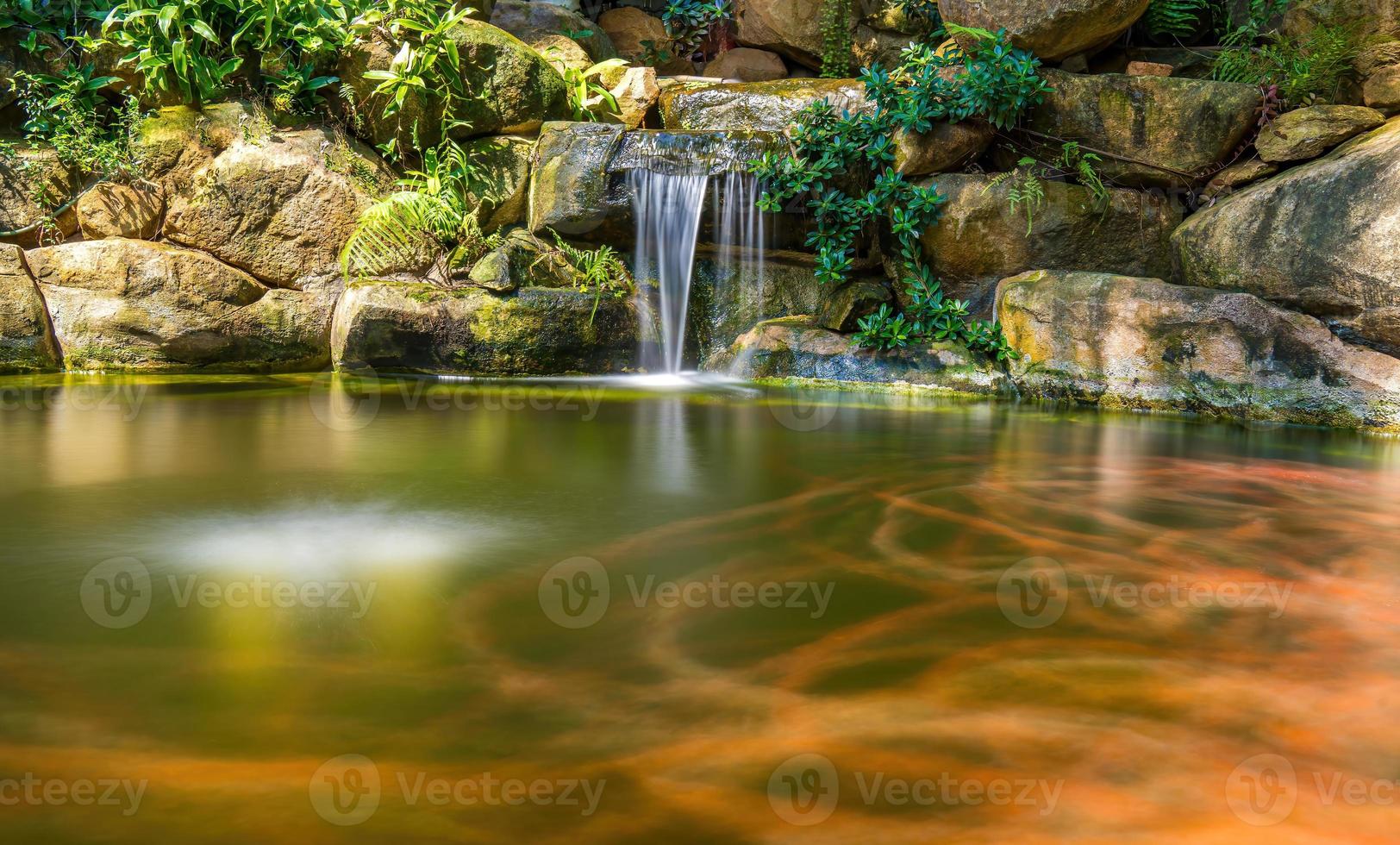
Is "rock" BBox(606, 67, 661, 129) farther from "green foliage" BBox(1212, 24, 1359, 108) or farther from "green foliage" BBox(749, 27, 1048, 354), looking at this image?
"green foliage" BBox(1212, 24, 1359, 108)

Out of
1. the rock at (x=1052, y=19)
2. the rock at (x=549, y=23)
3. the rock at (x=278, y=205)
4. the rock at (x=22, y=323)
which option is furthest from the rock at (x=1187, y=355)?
the rock at (x=22, y=323)

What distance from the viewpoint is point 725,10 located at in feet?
38.3

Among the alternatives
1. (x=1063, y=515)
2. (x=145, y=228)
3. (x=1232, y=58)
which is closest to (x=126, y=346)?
(x=145, y=228)

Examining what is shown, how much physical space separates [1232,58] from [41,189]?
9.76m

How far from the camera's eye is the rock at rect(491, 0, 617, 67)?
1087 centimetres

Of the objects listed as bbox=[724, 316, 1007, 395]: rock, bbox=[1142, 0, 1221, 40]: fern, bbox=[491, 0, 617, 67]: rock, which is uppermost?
bbox=[491, 0, 617, 67]: rock

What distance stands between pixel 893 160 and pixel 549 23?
551 cm

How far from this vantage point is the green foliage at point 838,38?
10531 mm

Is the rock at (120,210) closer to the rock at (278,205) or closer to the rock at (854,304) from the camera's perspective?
the rock at (278,205)

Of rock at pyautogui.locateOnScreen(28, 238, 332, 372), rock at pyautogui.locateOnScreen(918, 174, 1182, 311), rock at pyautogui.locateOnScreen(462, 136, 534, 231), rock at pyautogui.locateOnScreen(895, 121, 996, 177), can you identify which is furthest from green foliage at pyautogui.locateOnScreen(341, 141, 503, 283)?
rock at pyautogui.locateOnScreen(918, 174, 1182, 311)

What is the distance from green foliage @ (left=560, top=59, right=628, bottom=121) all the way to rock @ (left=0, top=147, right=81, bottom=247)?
14.3 ft

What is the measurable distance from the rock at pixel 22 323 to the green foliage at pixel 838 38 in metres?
7.95

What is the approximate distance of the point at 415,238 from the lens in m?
7.85

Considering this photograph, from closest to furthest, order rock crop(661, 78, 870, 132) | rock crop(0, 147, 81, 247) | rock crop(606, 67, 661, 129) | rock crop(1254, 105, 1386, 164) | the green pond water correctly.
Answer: the green pond water → rock crop(1254, 105, 1386, 164) → rock crop(0, 147, 81, 247) → rock crop(661, 78, 870, 132) → rock crop(606, 67, 661, 129)
